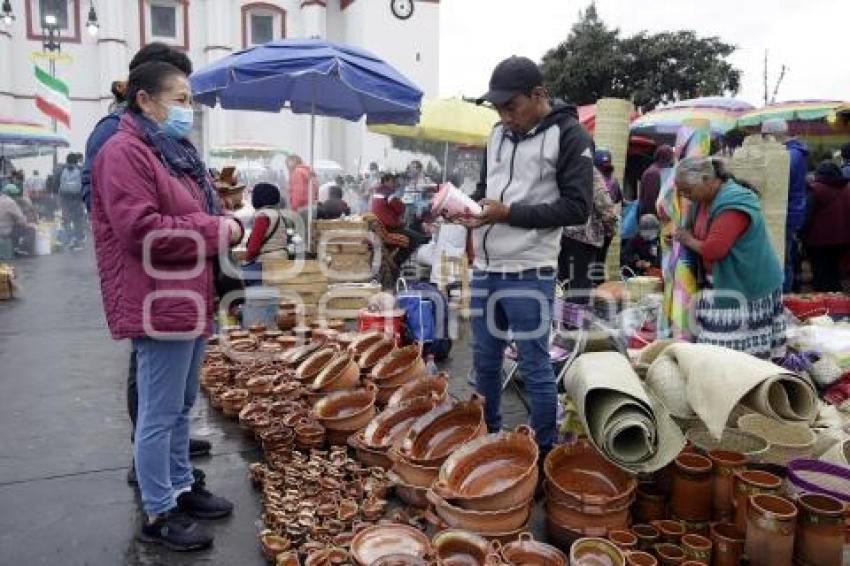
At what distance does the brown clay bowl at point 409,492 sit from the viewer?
314 centimetres

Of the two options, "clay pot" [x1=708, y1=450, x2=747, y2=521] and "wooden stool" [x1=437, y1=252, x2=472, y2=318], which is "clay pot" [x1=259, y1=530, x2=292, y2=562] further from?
"wooden stool" [x1=437, y1=252, x2=472, y2=318]

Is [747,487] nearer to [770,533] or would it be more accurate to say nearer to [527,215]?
[770,533]

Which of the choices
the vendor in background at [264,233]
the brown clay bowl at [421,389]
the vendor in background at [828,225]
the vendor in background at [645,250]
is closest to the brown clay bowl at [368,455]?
the brown clay bowl at [421,389]

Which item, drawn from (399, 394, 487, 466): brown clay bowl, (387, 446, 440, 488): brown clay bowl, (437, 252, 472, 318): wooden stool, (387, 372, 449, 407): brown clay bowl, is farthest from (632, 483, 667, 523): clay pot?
(437, 252, 472, 318): wooden stool

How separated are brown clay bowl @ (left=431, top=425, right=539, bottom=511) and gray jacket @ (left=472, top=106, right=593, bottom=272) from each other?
80cm

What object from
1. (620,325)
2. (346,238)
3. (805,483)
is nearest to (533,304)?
(805,483)

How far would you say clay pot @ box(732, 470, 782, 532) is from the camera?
262 cm

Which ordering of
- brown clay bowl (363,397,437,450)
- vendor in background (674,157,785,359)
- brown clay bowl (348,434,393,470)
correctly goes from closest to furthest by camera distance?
vendor in background (674,157,785,359)
brown clay bowl (348,434,393,470)
brown clay bowl (363,397,437,450)

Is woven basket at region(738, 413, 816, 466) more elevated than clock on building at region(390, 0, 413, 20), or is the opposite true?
clock on building at region(390, 0, 413, 20)

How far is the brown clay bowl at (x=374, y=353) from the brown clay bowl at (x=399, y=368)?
13 centimetres

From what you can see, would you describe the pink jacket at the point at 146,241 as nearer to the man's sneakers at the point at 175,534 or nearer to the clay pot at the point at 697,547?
the man's sneakers at the point at 175,534

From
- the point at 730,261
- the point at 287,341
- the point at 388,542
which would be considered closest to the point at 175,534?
the point at 388,542

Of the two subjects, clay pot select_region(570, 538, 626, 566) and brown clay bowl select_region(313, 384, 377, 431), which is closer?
clay pot select_region(570, 538, 626, 566)

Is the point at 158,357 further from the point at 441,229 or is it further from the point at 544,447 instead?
the point at 441,229
